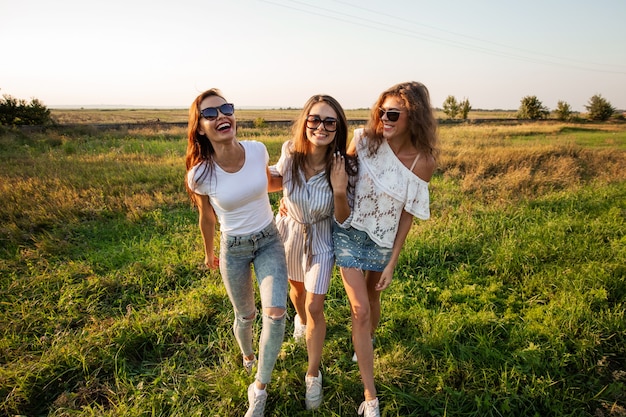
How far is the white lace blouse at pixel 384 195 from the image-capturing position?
2.38 meters

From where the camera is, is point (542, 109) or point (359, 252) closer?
point (359, 252)

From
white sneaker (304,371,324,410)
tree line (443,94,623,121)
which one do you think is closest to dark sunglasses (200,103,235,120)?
white sneaker (304,371,324,410)

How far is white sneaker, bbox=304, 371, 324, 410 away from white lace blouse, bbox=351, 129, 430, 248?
111 centimetres

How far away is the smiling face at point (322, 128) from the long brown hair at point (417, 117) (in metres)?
0.35

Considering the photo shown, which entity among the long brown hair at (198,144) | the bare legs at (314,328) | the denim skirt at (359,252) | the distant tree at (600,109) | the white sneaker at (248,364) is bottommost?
the white sneaker at (248,364)

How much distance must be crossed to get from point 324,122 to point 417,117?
0.64 m

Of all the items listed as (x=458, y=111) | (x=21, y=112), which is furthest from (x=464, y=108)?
(x=21, y=112)

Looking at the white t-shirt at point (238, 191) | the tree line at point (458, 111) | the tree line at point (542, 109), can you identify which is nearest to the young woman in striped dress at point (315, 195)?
the white t-shirt at point (238, 191)

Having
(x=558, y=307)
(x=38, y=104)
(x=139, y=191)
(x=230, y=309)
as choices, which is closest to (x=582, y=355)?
(x=558, y=307)

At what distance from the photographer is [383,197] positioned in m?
2.41

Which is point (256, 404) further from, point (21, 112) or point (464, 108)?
point (464, 108)

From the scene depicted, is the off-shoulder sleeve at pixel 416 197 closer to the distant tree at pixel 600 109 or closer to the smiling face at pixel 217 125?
the smiling face at pixel 217 125

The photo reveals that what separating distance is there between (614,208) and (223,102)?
23.2ft

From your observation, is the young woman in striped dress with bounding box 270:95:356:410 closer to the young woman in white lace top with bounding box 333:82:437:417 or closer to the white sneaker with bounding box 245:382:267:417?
the young woman in white lace top with bounding box 333:82:437:417
